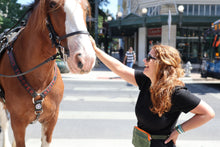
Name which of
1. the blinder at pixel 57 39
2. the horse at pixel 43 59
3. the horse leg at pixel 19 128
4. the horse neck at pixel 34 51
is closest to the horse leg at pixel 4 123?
the horse at pixel 43 59

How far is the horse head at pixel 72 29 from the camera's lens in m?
1.84

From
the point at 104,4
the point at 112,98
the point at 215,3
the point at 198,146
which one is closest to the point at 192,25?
the point at 215,3

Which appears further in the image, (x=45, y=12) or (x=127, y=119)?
(x=127, y=119)

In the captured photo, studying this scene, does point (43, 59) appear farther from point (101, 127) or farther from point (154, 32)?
point (154, 32)

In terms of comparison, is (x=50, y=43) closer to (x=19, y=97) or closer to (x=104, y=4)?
(x=19, y=97)

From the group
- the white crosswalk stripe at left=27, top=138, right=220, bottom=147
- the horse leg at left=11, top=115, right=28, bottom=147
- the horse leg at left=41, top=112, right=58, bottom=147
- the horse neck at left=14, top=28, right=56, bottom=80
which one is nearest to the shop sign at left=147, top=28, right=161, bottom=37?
the white crosswalk stripe at left=27, top=138, right=220, bottom=147

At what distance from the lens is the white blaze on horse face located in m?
1.83

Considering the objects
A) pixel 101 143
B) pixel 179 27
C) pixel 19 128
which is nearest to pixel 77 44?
pixel 19 128

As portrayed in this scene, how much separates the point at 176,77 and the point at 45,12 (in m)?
1.35

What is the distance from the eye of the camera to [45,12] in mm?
2055

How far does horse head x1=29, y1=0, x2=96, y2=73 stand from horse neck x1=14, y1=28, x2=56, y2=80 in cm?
24

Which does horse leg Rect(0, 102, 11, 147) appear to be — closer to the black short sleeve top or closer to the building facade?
the black short sleeve top

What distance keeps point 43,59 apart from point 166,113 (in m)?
1.40

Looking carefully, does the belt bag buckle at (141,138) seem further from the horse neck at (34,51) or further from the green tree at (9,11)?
the green tree at (9,11)
